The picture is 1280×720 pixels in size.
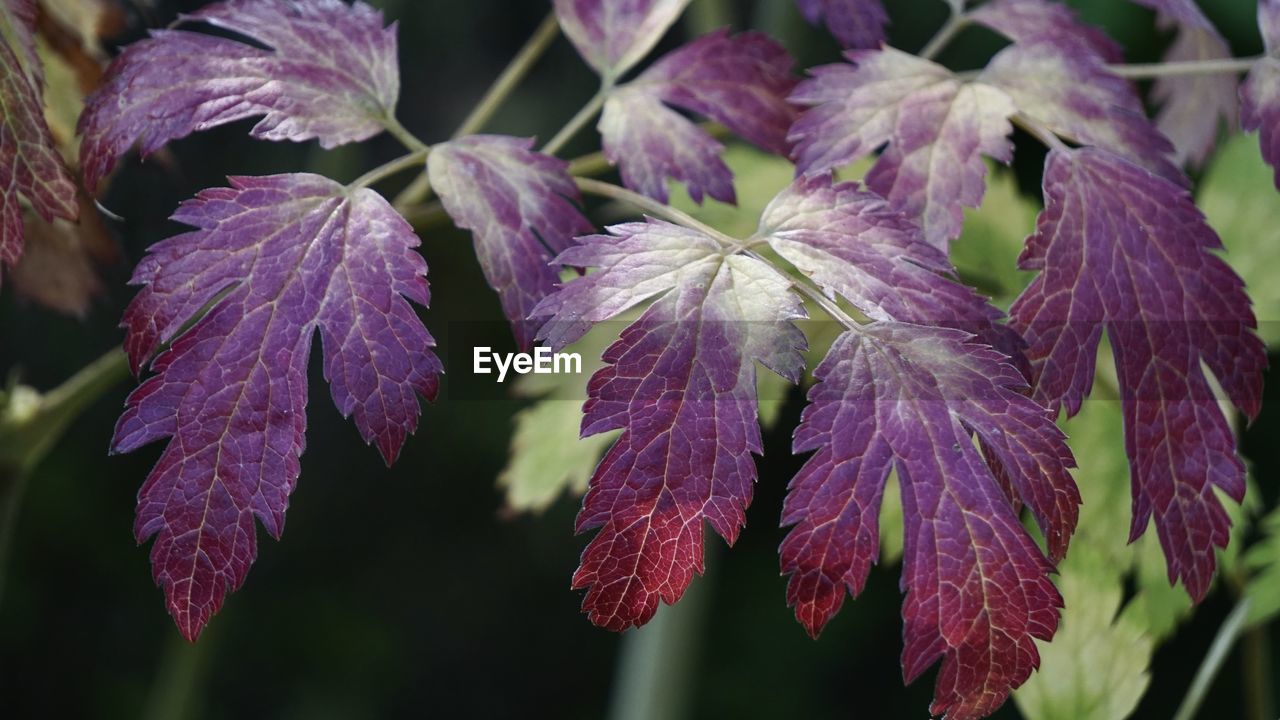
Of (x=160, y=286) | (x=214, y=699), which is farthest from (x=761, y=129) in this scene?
(x=214, y=699)

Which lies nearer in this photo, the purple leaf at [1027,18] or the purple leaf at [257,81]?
the purple leaf at [257,81]

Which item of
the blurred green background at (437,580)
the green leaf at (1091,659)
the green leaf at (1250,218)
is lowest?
the blurred green background at (437,580)

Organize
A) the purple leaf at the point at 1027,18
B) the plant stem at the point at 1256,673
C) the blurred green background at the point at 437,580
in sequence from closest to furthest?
the purple leaf at the point at 1027,18, the plant stem at the point at 1256,673, the blurred green background at the point at 437,580

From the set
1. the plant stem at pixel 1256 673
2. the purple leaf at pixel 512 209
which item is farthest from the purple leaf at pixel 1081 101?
the plant stem at pixel 1256 673

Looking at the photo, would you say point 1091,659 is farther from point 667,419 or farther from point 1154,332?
point 667,419

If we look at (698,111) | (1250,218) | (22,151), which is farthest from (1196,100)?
(22,151)

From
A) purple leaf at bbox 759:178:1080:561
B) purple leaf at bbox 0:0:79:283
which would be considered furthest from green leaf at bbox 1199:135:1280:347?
purple leaf at bbox 0:0:79:283

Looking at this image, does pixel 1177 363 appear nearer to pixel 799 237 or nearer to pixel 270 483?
pixel 799 237

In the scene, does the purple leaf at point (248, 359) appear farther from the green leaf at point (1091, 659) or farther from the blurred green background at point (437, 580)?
the blurred green background at point (437, 580)
